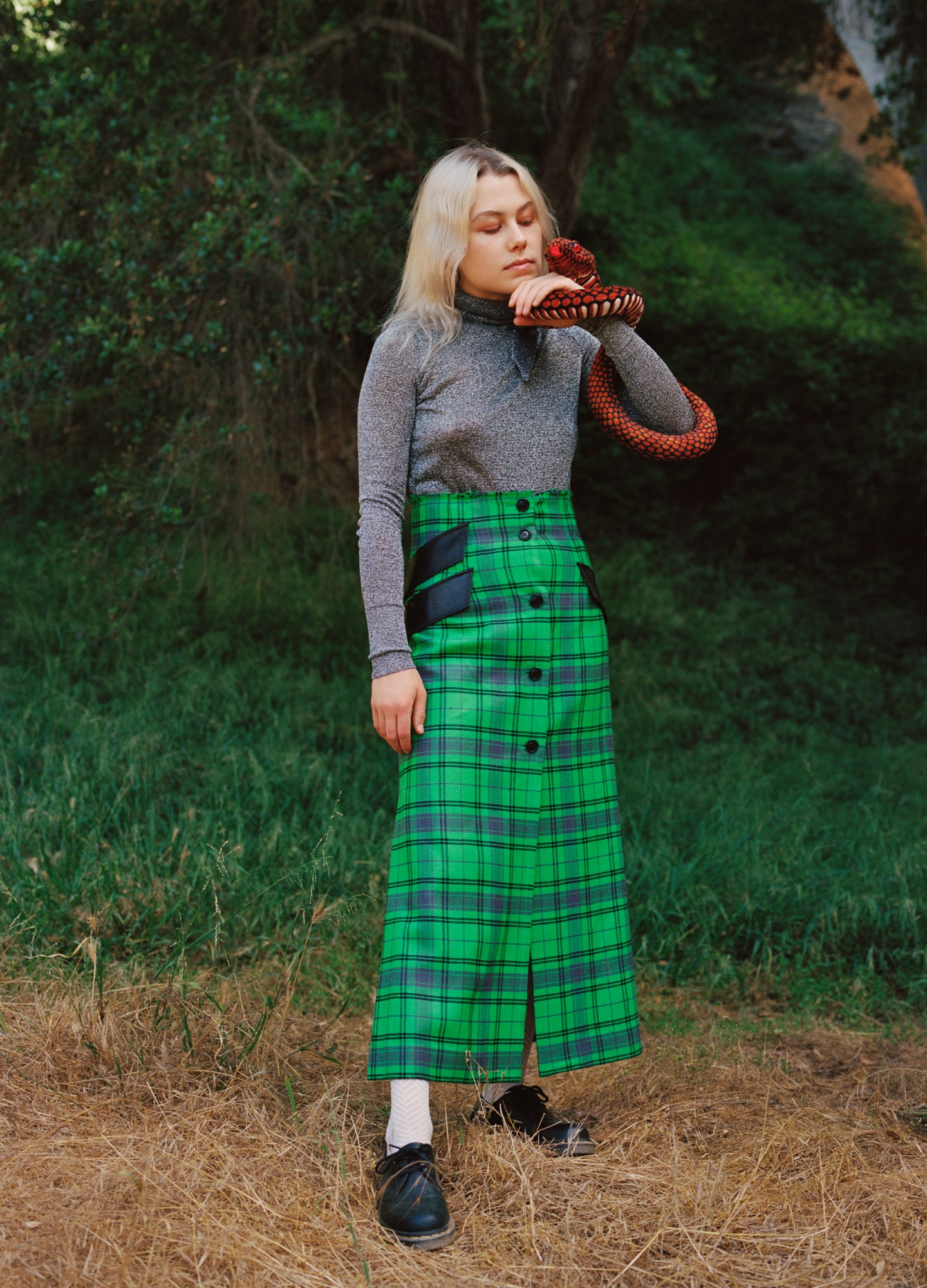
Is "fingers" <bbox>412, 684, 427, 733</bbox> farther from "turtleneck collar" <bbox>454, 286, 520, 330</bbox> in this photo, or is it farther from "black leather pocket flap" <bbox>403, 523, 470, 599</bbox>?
"turtleneck collar" <bbox>454, 286, 520, 330</bbox>

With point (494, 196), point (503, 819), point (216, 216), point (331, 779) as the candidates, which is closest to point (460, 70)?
point (216, 216)

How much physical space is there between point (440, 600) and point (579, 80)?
4.39m

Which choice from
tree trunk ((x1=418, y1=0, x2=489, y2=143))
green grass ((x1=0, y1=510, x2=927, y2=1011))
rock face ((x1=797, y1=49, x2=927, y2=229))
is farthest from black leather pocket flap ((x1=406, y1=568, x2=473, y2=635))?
rock face ((x1=797, y1=49, x2=927, y2=229))

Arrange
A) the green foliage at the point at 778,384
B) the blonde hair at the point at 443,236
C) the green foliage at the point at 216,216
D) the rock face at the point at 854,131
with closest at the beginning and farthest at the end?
the blonde hair at the point at 443,236
the green foliage at the point at 216,216
the green foliage at the point at 778,384
the rock face at the point at 854,131

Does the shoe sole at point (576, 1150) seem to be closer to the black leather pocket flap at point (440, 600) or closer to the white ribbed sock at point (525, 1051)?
the white ribbed sock at point (525, 1051)

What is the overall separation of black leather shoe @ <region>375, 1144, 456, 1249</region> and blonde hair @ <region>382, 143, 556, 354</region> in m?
1.52

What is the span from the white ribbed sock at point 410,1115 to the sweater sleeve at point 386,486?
0.76 m

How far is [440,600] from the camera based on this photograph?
2240 mm

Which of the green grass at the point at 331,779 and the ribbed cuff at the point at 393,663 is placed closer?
the ribbed cuff at the point at 393,663

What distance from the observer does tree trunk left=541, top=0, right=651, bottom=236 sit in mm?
5125

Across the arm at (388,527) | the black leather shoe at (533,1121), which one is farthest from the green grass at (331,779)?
the black leather shoe at (533,1121)

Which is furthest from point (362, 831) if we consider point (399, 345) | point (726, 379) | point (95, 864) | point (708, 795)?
point (726, 379)

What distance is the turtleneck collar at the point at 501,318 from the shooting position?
91.7 inches

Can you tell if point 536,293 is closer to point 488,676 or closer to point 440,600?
point 440,600
